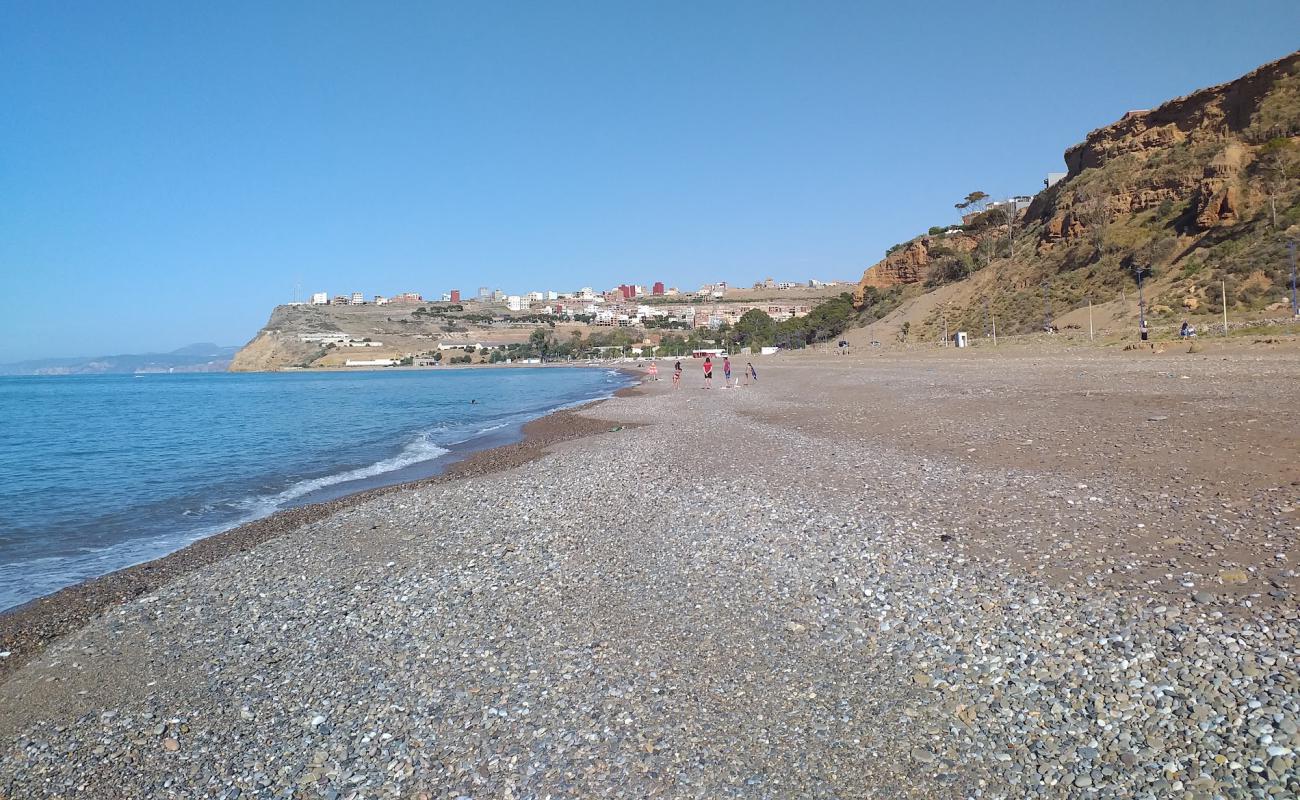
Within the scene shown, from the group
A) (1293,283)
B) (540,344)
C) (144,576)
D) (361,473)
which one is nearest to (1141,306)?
(1293,283)

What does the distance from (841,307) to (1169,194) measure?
49364mm

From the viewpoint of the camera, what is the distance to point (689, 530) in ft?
27.7

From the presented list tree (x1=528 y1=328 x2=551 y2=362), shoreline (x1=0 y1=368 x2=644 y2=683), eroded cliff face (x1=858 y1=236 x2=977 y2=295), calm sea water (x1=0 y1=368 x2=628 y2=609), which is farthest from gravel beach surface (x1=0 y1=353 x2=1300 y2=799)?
tree (x1=528 y1=328 x2=551 y2=362)

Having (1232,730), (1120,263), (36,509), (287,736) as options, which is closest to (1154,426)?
(1232,730)

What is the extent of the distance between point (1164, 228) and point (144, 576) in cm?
5458

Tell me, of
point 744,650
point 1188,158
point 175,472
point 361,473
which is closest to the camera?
point 744,650

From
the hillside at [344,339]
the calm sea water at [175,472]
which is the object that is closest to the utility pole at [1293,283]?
the calm sea water at [175,472]

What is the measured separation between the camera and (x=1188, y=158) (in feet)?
163

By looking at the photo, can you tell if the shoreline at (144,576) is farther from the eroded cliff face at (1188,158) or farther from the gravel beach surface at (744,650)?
the eroded cliff face at (1188,158)

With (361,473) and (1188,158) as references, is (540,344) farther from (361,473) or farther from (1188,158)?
(361,473)

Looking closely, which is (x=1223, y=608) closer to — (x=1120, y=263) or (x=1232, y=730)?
(x=1232, y=730)

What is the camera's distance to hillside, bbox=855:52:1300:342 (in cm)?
3531

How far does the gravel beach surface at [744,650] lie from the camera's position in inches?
146

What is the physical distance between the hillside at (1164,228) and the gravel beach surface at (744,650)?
31.2 m
